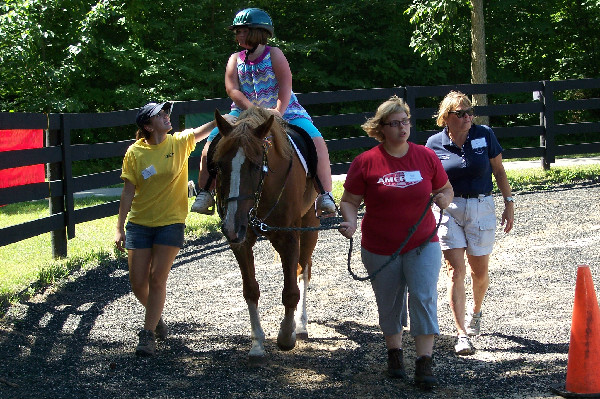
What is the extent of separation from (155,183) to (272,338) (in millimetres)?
1561

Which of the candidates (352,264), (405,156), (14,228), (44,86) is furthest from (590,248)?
(44,86)

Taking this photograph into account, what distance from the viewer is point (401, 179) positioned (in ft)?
17.7

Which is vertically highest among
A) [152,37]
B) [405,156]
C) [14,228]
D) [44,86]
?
[152,37]

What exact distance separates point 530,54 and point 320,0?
24.7 ft

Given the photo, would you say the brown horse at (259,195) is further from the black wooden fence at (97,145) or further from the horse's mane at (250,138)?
the black wooden fence at (97,145)

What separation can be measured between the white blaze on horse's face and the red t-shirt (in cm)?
74

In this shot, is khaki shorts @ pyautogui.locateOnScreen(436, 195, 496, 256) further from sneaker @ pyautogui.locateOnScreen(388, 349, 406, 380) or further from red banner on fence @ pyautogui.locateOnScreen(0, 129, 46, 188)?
red banner on fence @ pyautogui.locateOnScreen(0, 129, 46, 188)

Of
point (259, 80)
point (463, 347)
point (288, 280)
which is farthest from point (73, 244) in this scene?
point (463, 347)

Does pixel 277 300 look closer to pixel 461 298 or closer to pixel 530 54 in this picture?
pixel 461 298

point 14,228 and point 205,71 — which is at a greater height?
point 205,71

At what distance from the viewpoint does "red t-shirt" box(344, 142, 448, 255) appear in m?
5.40

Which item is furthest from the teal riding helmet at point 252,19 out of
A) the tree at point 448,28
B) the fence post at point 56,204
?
the tree at point 448,28

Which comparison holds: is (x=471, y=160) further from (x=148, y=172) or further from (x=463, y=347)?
(x=148, y=172)

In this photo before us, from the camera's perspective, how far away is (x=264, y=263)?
10.0 m
